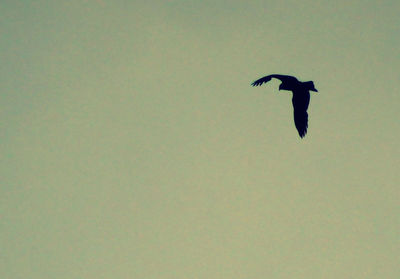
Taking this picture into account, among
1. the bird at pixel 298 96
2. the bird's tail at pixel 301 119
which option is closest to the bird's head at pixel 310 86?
the bird at pixel 298 96

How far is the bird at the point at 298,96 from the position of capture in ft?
45.6

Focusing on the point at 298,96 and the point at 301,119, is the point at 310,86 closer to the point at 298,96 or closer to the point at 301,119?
the point at 298,96

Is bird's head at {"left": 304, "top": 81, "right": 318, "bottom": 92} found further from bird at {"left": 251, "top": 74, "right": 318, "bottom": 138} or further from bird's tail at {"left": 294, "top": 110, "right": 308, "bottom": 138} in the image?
bird's tail at {"left": 294, "top": 110, "right": 308, "bottom": 138}

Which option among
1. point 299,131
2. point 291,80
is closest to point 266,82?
point 291,80

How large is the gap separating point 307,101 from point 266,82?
1420 millimetres

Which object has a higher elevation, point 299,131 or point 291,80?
point 291,80

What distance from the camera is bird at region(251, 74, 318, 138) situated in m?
13.9

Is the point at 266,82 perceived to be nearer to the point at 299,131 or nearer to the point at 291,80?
the point at 291,80

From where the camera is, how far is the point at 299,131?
1404cm

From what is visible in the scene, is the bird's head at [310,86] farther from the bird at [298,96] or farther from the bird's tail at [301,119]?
the bird's tail at [301,119]

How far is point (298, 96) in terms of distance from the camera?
46.5 ft

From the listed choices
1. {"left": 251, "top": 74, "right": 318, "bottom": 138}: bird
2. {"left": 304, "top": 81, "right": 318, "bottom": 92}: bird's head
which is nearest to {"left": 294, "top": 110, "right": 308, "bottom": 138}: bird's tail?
{"left": 251, "top": 74, "right": 318, "bottom": 138}: bird

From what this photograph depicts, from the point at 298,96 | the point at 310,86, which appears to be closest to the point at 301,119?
the point at 298,96

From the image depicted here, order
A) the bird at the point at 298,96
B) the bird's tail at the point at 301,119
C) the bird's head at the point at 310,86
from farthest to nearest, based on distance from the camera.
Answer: the bird's tail at the point at 301,119 < the bird at the point at 298,96 < the bird's head at the point at 310,86
